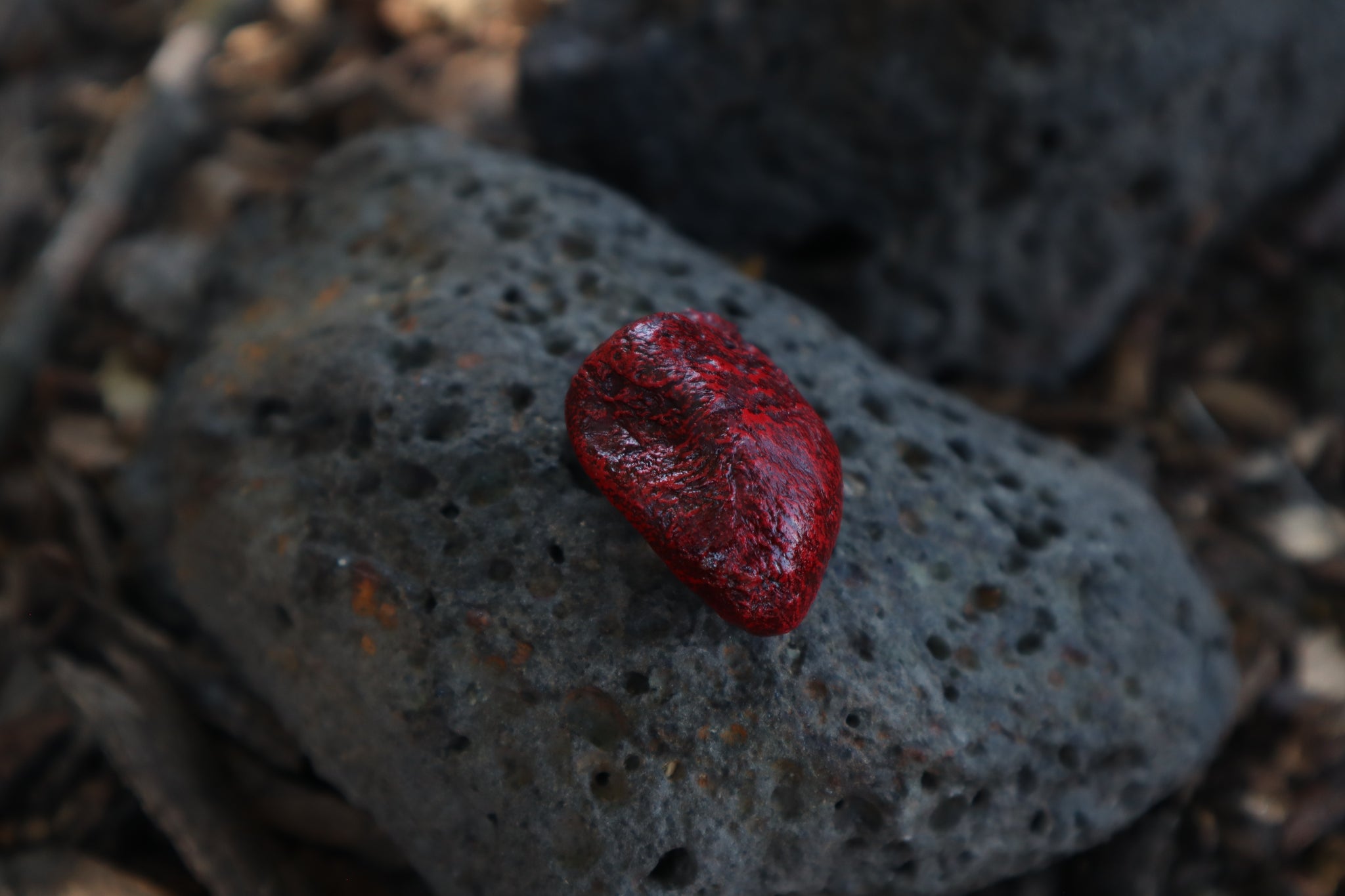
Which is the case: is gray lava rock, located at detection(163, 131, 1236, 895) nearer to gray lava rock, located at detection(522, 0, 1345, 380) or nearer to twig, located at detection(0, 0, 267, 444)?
gray lava rock, located at detection(522, 0, 1345, 380)

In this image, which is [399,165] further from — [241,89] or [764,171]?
[241,89]

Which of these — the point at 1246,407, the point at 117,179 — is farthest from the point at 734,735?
the point at 117,179

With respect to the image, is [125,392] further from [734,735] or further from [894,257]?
[894,257]

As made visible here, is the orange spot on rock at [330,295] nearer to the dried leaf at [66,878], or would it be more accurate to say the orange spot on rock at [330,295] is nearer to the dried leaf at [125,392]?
the dried leaf at [125,392]

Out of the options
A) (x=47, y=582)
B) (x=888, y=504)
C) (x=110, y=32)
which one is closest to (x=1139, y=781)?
(x=888, y=504)

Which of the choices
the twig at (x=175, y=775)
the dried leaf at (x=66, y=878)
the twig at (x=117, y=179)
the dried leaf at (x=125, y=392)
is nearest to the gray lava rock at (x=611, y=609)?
the twig at (x=175, y=775)

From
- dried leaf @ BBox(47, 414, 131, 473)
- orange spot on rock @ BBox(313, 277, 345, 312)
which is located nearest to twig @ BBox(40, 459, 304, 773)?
dried leaf @ BBox(47, 414, 131, 473)
